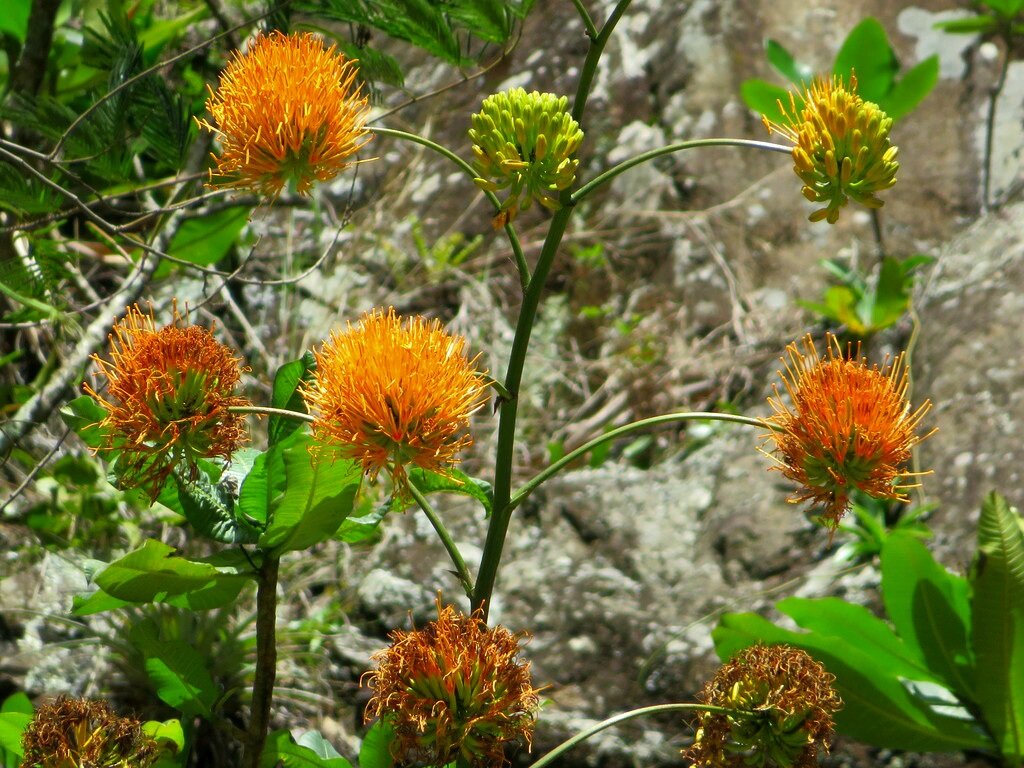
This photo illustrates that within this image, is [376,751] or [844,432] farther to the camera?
[376,751]

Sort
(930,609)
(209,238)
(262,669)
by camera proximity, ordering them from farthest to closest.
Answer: (209,238), (930,609), (262,669)

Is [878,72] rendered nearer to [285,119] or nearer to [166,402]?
[285,119]

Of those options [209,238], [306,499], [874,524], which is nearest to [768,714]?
[306,499]

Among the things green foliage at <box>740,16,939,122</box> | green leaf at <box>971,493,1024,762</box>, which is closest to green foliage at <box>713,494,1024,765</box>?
green leaf at <box>971,493,1024,762</box>

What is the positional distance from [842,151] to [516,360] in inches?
14.0

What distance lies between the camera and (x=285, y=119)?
98 cm

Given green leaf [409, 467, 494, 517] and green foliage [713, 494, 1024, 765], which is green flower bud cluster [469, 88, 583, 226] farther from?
green foliage [713, 494, 1024, 765]

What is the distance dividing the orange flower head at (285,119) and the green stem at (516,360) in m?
0.20

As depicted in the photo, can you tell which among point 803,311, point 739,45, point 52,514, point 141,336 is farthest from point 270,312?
point 141,336

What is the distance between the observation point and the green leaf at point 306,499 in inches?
42.6

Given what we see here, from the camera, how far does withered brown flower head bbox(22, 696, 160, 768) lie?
0.98m

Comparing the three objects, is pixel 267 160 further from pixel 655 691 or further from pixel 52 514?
pixel 52 514

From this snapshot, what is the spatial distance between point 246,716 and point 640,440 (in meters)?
1.30

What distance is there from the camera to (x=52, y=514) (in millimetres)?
2498
